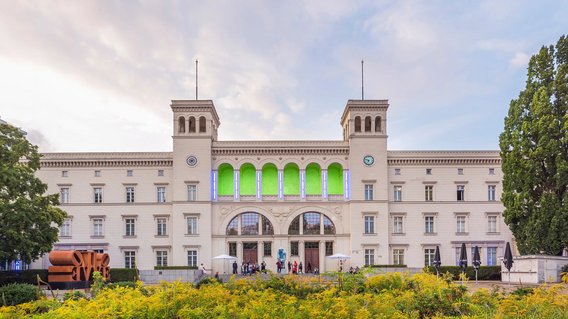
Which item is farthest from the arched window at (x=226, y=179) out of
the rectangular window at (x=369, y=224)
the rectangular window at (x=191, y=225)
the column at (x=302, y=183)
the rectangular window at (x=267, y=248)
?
the rectangular window at (x=369, y=224)

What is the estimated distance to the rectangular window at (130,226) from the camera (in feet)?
157

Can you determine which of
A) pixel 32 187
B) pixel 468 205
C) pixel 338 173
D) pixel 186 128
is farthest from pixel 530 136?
pixel 32 187

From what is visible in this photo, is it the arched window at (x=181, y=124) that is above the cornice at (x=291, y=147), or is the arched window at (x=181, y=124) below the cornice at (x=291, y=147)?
above

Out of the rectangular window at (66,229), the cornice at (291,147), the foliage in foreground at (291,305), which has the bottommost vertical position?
the rectangular window at (66,229)

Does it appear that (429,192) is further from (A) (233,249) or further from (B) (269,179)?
(A) (233,249)

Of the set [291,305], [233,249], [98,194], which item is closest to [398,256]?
[233,249]

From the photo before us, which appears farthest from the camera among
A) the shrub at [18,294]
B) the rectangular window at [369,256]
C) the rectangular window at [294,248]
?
the rectangular window at [294,248]

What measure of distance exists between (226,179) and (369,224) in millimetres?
14160

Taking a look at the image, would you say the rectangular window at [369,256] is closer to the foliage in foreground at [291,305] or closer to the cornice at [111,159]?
the cornice at [111,159]

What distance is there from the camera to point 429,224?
48.1m

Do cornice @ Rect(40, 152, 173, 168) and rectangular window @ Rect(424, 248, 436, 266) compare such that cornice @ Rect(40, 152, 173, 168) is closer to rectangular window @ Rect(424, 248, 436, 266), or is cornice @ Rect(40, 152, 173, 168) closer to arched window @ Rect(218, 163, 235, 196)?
arched window @ Rect(218, 163, 235, 196)

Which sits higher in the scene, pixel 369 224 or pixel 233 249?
pixel 369 224

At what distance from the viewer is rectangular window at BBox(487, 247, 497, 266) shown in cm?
4716

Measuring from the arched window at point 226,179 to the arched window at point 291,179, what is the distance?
17.0 ft
